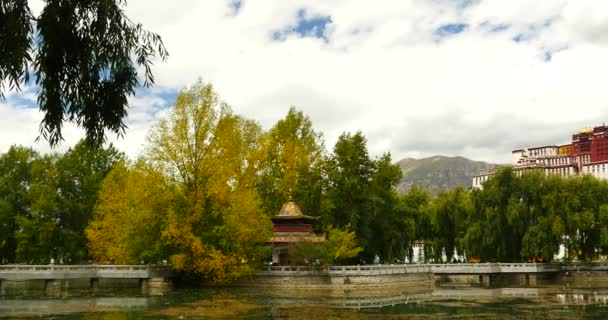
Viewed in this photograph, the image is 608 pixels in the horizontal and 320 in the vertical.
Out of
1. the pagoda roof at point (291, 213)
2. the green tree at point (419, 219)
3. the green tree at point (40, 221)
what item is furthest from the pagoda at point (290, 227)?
the green tree at point (40, 221)

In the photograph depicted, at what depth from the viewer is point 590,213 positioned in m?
57.0

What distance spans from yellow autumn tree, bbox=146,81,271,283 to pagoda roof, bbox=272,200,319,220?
19.0ft

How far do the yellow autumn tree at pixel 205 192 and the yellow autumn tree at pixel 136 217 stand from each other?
3.01 ft

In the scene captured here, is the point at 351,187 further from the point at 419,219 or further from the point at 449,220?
the point at 449,220

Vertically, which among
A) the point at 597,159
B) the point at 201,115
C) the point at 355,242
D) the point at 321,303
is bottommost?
the point at 321,303

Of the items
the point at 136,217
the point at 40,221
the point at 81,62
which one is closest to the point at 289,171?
the point at 136,217

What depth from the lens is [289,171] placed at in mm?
54656

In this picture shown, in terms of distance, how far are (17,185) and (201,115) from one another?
1017 inches

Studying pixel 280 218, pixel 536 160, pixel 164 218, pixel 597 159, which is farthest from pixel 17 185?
pixel 536 160

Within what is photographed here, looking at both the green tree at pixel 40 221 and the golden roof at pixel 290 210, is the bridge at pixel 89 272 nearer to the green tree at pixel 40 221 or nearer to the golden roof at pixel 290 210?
the green tree at pixel 40 221

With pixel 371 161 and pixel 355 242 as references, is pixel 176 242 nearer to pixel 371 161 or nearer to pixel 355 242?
pixel 355 242

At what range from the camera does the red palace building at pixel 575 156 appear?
146 m

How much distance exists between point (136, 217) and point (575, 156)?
5453 inches

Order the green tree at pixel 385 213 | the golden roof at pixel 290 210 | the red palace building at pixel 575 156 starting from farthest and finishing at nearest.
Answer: the red palace building at pixel 575 156, the green tree at pixel 385 213, the golden roof at pixel 290 210
